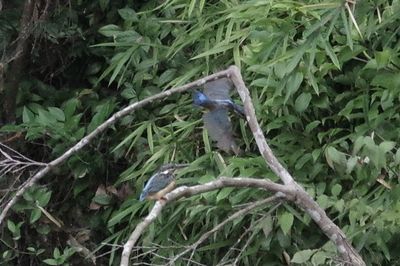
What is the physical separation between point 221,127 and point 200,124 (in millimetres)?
365

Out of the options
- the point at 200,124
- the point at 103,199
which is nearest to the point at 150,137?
the point at 200,124

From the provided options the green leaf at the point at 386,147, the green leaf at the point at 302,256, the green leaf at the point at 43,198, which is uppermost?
the green leaf at the point at 386,147

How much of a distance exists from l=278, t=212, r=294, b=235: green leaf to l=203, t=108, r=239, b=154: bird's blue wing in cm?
27

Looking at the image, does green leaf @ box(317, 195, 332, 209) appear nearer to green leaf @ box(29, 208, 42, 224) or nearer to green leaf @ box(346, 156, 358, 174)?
green leaf @ box(346, 156, 358, 174)

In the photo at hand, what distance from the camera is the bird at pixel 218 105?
6.49ft

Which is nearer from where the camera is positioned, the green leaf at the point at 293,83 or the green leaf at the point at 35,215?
the green leaf at the point at 293,83

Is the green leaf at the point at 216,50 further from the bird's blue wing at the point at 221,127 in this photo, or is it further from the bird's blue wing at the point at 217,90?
the bird's blue wing at the point at 217,90

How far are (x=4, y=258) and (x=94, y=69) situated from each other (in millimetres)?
743

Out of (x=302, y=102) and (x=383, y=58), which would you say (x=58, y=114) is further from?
(x=383, y=58)

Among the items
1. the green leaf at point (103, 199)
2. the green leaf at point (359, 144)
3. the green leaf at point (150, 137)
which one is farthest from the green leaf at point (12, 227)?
the green leaf at point (359, 144)

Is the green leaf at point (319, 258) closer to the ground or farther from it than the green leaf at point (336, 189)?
farther from it

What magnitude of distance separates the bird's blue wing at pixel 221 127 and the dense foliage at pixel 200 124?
57 mm

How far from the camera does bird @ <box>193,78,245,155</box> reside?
198 centimetres

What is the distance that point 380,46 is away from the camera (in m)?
2.26
